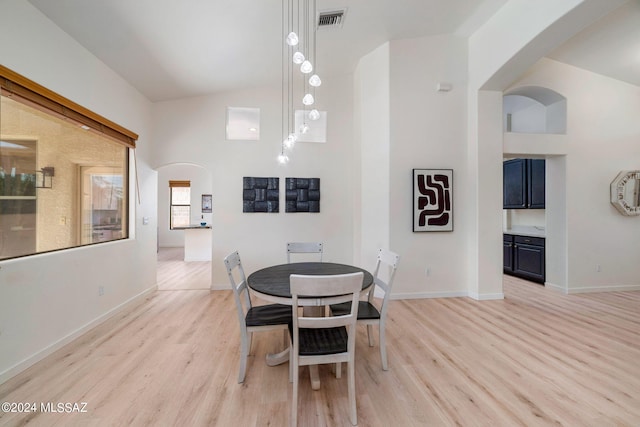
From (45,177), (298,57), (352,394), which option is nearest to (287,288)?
(352,394)

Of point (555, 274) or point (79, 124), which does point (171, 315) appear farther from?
point (555, 274)

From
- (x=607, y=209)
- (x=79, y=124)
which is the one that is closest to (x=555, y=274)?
(x=607, y=209)

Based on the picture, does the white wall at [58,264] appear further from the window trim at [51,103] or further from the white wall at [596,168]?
the white wall at [596,168]

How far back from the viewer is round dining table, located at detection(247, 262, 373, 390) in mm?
1727

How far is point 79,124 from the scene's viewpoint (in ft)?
9.01

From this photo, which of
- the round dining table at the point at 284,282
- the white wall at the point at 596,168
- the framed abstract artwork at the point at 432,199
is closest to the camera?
the round dining table at the point at 284,282

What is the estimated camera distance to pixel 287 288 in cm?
195

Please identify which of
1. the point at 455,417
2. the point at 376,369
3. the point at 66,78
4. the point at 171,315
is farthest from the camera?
the point at 171,315

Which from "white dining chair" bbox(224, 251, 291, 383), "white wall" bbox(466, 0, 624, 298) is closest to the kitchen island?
"white dining chair" bbox(224, 251, 291, 383)

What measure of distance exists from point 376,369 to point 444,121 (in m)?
3.48

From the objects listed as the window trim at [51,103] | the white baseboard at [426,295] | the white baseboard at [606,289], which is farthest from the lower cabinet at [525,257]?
the window trim at [51,103]

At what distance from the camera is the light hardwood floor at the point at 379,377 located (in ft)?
5.45

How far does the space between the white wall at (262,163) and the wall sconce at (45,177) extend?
1811 mm

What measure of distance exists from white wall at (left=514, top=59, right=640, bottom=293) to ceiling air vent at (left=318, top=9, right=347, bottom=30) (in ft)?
10.1
